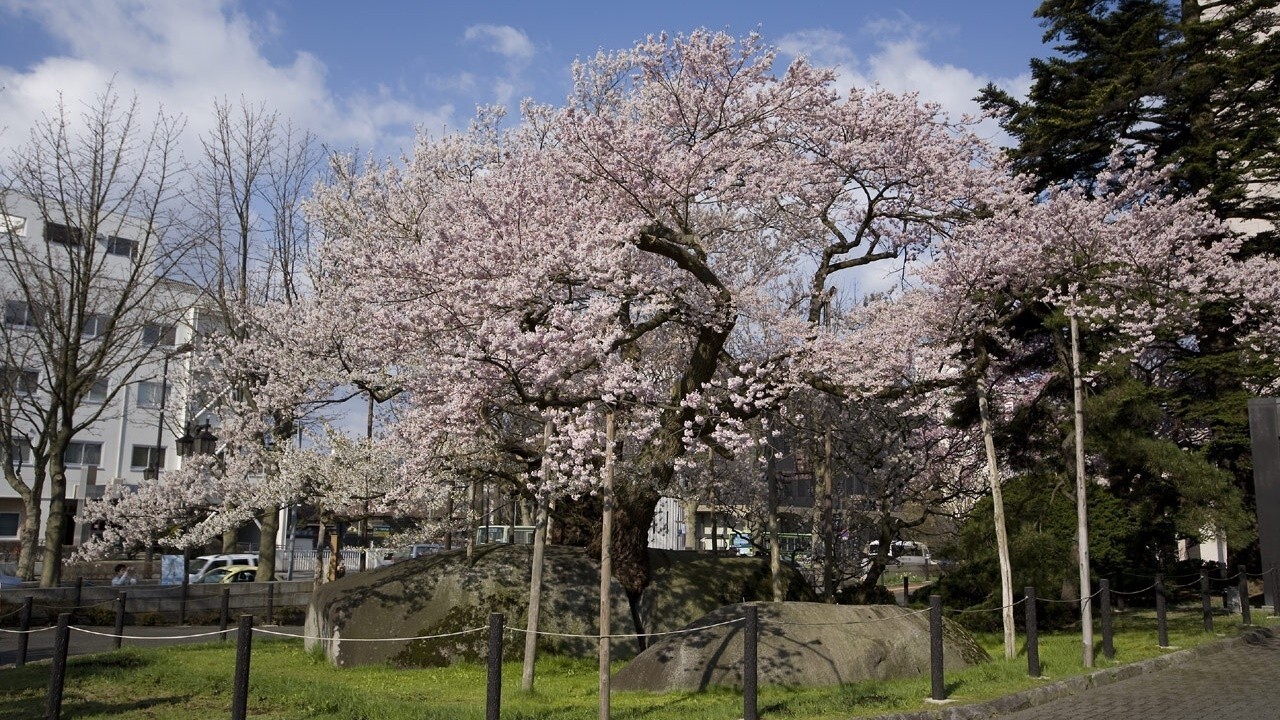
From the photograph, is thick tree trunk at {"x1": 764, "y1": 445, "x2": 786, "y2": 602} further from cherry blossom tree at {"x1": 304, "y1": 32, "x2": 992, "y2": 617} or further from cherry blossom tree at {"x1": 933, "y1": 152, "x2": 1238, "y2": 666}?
cherry blossom tree at {"x1": 933, "y1": 152, "x2": 1238, "y2": 666}

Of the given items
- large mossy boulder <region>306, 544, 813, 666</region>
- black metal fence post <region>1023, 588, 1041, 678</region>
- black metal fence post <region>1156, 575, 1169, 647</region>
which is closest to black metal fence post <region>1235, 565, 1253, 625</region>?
black metal fence post <region>1156, 575, 1169, 647</region>

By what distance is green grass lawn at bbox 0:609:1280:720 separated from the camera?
9266 millimetres

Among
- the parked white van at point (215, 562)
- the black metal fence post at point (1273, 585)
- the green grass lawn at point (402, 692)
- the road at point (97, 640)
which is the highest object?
the black metal fence post at point (1273, 585)

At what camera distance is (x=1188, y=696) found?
1063cm

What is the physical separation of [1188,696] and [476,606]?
916 centimetres

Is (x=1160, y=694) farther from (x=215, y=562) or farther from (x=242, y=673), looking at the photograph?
(x=215, y=562)

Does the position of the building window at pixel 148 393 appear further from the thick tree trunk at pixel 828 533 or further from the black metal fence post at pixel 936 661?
the black metal fence post at pixel 936 661

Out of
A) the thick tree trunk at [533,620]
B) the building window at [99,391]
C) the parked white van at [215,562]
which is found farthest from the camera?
the building window at [99,391]

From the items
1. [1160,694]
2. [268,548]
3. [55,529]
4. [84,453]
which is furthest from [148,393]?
[1160,694]

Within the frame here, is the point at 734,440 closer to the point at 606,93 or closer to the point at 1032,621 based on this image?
the point at 1032,621

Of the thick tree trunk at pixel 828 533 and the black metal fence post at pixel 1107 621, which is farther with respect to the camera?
the thick tree trunk at pixel 828 533

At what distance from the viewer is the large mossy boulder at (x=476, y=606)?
13.6 meters

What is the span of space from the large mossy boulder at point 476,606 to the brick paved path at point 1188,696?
5.87 meters

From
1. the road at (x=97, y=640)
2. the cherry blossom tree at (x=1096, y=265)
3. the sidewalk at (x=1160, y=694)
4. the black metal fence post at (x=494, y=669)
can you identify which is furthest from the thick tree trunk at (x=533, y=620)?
the cherry blossom tree at (x=1096, y=265)
